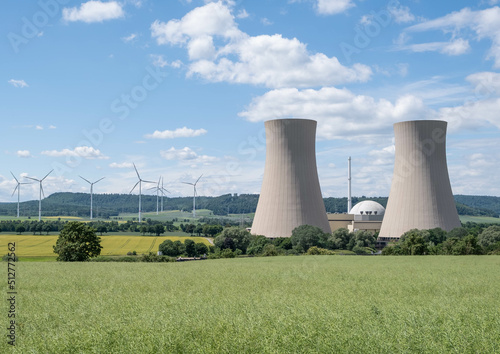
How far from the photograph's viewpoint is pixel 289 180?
52.9 meters

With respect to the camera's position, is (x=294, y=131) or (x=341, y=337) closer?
(x=341, y=337)

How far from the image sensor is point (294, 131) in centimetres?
5234

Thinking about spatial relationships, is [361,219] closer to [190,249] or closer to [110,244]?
[190,249]

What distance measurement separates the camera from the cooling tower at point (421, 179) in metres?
Result: 52.1

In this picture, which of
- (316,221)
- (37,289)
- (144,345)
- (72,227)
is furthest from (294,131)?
(144,345)

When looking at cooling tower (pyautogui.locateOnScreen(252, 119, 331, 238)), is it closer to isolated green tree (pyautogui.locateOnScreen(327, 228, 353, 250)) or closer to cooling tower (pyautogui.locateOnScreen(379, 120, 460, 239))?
isolated green tree (pyautogui.locateOnScreen(327, 228, 353, 250))

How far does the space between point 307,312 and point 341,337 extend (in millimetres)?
2408

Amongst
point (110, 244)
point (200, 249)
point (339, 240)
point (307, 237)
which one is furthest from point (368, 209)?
point (110, 244)

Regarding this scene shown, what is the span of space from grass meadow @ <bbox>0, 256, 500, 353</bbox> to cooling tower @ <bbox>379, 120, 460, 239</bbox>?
3712 cm

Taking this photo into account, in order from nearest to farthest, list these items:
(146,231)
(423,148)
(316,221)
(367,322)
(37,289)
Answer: (367,322), (37,289), (423,148), (316,221), (146,231)

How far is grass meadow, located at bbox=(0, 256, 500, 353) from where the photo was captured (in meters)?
8.11

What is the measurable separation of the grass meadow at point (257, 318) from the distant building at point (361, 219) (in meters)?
62.5

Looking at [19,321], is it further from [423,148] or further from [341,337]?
[423,148]

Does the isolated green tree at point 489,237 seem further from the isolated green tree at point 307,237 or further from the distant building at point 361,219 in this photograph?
the distant building at point 361,219
